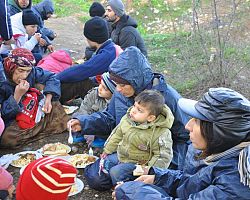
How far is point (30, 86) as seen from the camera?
463 centimetres

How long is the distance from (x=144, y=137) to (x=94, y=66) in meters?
1.83

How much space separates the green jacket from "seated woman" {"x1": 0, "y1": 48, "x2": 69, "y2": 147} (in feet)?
4.22

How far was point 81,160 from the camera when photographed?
→ 13.4 ft

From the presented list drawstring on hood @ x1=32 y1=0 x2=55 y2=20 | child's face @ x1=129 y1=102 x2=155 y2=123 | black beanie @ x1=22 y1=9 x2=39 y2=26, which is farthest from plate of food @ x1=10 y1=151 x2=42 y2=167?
drawstring on hood @ x1=32 y1=0 x2=55 y2=20

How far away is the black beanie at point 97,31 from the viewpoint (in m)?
5.01

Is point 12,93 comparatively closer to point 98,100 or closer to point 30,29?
point 98,100

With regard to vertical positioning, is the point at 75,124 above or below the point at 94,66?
below

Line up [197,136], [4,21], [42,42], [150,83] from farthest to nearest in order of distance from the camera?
[42,42]
[4,21]
[150,83]
[197,136]

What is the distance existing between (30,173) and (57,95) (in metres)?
2.55

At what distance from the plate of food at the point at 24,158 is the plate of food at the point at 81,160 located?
33 cm

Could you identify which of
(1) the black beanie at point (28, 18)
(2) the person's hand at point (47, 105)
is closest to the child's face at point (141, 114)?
(2) the person's hand at point (47, 105)

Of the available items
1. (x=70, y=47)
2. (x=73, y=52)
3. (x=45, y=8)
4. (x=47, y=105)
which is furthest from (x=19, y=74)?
(x=70, y=47)

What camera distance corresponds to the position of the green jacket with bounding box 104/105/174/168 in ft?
11.0

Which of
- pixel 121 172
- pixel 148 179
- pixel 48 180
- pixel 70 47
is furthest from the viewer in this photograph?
pixel 70 47
